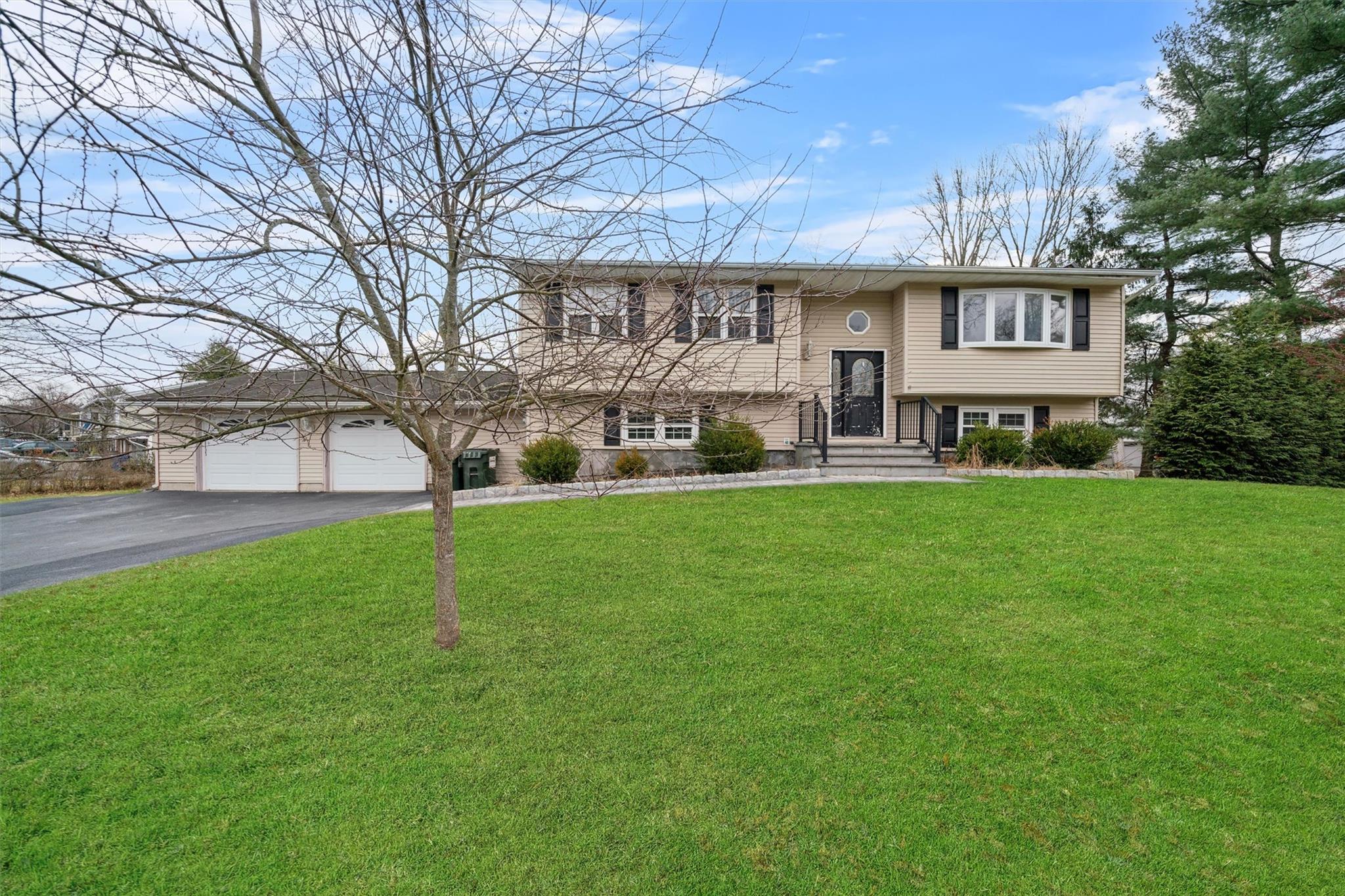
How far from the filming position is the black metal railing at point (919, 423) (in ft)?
39.0

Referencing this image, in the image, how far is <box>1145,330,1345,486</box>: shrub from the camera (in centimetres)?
1054

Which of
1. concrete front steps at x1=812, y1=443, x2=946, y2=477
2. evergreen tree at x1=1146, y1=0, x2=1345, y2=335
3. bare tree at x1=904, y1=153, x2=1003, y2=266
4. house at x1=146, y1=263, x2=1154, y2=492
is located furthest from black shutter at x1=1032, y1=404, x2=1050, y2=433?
bare tree at x1=904, y1=153, x2=1003, y2=266

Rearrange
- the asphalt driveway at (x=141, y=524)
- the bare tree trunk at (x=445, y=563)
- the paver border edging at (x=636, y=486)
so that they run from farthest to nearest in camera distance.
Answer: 1. the paver border edging at (x=636, y=486)
2. the asphalt driveway at (x=141, y=524)
3. the bare tree trunk at (x=445, y=563)

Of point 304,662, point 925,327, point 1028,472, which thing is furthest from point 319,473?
point 1028,472

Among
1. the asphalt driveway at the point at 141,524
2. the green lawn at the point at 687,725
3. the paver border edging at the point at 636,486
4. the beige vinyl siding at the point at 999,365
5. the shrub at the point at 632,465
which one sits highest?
the beige vinyl siding at the point at 999,365

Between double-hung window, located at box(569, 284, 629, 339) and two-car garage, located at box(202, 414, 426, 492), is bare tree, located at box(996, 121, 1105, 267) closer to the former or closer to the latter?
two-car garage, located at box(202, 414, 426, 492)

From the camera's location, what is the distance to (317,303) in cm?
276

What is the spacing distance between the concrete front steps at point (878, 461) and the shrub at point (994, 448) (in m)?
0.83

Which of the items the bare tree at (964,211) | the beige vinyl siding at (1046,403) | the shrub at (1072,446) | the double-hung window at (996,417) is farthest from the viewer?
the bare tree at (964,211)

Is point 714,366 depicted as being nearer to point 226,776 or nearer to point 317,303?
point 317,303

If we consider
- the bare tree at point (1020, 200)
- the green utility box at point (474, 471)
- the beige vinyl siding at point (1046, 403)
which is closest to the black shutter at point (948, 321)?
the beige vinyl siding at point (1046, 403)

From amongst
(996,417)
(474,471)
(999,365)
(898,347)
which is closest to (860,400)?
(898,347)

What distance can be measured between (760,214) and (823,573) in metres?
3.73

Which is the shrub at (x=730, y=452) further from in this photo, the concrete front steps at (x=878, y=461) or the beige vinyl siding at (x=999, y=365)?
the beige vinyl siding at (x=999, y=365)
